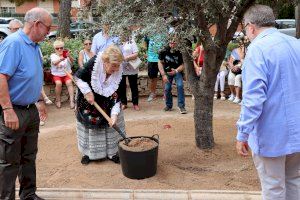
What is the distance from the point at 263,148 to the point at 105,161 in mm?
2713

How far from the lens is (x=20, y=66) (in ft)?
12.6

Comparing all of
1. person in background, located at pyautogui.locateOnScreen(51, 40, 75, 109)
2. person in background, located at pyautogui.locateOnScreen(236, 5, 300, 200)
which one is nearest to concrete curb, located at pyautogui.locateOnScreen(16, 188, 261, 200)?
person in background, located at pyautogui.locateOnScreen(236, 5, 300, 200)

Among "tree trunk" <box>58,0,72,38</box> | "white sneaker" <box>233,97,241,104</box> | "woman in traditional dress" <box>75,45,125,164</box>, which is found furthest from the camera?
"tree trunk" <box>58,0,72,38</box>

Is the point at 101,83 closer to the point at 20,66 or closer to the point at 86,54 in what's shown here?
the point at 20,66

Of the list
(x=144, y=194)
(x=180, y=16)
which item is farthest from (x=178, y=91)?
(x=144, y=194)

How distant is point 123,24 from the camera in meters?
4.45

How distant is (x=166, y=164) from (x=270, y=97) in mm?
2380

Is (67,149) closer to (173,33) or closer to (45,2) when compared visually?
(173,33)

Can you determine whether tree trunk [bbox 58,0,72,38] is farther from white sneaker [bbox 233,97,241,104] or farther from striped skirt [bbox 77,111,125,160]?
striped skirt [bbox 77,111,125,160]

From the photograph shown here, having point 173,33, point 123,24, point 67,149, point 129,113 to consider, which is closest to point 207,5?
point 173,33

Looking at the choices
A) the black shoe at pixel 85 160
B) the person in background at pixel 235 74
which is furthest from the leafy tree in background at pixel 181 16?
the person in background at pixel 235 74

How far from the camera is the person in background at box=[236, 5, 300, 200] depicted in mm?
3094

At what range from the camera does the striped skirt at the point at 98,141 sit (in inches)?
211

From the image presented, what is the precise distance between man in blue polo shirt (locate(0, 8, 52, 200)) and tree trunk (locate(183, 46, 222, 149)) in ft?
6.96
